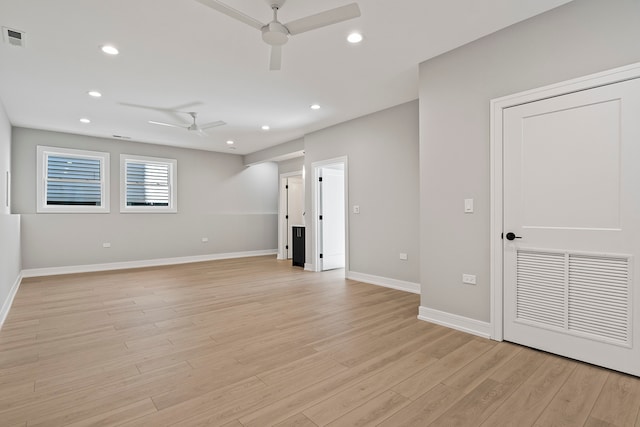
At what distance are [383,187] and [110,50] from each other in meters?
3.90

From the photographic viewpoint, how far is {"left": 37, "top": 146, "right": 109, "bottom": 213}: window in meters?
6.22

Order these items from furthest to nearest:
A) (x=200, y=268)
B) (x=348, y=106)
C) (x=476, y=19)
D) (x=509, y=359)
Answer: (x=200, y=268) < (x=348, y=106) < (x=476, y=19) < (x=509, y=359)

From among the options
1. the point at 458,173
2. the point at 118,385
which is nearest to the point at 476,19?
the point at 458,173

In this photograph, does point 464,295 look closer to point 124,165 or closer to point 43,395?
point 43,395

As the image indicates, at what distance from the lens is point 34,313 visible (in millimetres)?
3842

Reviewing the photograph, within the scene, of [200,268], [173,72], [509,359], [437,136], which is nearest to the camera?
[509,359]

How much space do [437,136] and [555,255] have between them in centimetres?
158

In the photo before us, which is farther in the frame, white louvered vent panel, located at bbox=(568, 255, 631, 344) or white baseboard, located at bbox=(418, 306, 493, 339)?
white baseboard, located at bbox=(418, 306, 493, 339)

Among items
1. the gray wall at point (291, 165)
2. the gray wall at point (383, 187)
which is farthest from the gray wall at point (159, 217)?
the gray wall at point (383, 187)

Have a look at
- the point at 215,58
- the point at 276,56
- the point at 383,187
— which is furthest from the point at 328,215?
the point at 276,56

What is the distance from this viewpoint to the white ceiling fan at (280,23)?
2.12 meters

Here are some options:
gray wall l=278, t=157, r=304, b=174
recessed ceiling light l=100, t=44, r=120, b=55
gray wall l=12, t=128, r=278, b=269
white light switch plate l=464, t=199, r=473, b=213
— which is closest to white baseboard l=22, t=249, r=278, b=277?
gray wall l=12, t=128, r=278, b=269

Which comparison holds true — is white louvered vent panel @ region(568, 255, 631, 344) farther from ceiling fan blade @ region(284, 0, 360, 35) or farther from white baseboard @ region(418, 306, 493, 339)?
ceiling fan blade @ region(284, 0, 360, 35)

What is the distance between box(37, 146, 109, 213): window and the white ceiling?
0.97m
